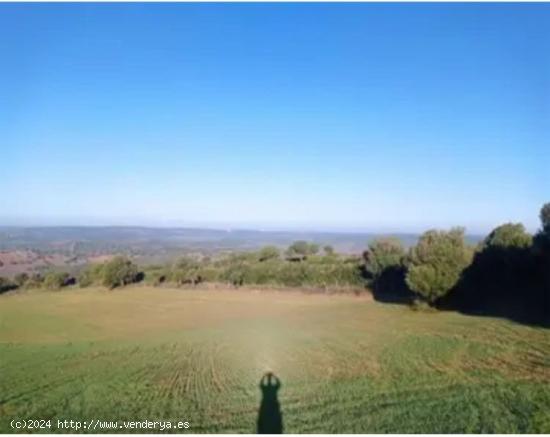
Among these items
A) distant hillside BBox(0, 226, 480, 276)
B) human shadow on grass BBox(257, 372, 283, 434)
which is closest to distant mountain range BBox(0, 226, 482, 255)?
distant hillside BBox(0, 226, 480, 276)

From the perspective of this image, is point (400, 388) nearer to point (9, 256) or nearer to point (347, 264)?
point (9, 256)

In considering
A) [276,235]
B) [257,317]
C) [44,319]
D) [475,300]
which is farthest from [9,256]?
[276,235]

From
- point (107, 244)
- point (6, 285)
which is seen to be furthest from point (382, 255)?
point (6, 285)

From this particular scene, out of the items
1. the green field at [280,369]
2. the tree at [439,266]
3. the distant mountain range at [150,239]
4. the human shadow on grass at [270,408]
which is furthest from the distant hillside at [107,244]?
the human shadow on grass at [270,408]

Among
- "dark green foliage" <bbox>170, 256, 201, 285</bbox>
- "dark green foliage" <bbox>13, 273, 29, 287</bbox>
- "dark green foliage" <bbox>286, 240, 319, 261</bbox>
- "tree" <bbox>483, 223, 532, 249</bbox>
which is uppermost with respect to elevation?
"tree" <bbox>483, 223, 532, 249</bbox>

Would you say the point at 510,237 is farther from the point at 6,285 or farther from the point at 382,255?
the point at 6,285

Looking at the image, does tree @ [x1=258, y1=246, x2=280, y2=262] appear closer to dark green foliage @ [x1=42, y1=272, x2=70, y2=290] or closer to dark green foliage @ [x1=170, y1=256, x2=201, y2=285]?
dark green foliage @ [x1=170, y1=256, x2=201, y2=285]
